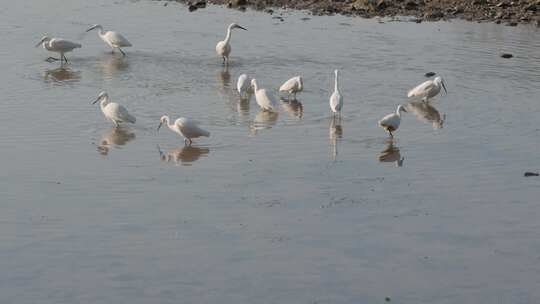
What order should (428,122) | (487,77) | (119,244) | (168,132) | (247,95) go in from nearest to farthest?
(119,244) → (168,132) → (428,122) → (247,95) → (487,77)

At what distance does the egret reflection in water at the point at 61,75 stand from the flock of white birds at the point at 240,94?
0.90m

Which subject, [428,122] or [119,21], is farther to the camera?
[119,21]

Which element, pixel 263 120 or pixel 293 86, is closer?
pixel 263 120

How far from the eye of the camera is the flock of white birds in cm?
1606

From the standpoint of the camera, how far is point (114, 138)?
54.5 feet

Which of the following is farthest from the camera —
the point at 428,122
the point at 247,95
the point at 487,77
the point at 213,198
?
the point at 487,77

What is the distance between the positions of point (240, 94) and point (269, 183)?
6.28 metres

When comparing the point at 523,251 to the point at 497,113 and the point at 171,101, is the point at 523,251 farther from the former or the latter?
the point at 171,101

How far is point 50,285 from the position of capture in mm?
10727

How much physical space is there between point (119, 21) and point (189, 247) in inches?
724

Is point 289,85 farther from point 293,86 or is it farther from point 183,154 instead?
point 183,154

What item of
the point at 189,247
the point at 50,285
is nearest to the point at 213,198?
the point at 189,247

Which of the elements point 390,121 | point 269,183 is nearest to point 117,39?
point 390,121

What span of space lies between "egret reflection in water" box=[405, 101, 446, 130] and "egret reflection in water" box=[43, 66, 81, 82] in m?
6.96
